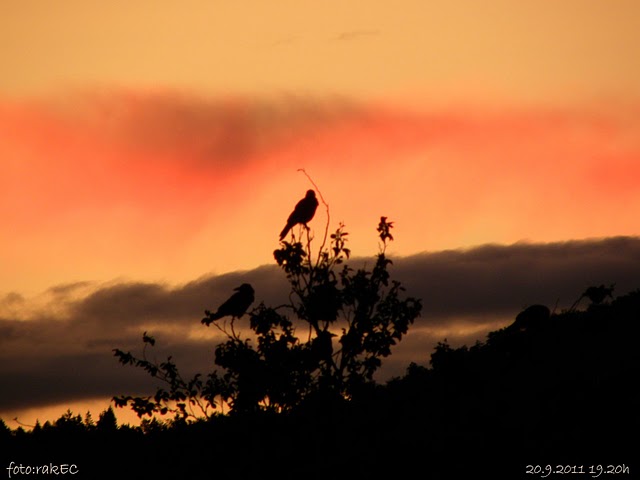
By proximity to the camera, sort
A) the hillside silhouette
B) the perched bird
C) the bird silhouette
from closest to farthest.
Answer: the hillside silhouette, the perched bird, the bird silhouette

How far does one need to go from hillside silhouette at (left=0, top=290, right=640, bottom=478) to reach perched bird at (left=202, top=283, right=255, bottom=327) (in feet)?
7.58

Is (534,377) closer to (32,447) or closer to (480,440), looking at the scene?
(480,440)

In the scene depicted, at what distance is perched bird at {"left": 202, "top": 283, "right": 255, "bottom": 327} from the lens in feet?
74.0

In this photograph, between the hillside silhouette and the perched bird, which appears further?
the perched bird

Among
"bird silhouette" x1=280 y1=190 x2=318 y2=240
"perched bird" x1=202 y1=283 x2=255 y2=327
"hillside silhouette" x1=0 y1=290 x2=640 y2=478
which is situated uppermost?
"bird silhouette" x1=280 y1=190 x2=318 y2=240

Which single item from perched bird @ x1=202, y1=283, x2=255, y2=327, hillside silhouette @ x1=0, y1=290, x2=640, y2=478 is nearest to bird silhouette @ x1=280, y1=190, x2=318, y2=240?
perched bird @ x1=202, y1=283, x2=255, y2=327

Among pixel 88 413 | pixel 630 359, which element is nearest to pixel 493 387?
pixel 630 359

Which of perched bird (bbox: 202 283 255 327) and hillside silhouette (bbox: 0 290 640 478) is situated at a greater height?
perched bird (bbox: 202 283 255 327)

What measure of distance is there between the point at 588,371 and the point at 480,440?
4924 mm

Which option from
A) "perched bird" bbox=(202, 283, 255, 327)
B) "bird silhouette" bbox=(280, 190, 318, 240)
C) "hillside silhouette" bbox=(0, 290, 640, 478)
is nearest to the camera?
"hillside silhouette" bbox=(0, 290, 640, 478)

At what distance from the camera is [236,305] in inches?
965

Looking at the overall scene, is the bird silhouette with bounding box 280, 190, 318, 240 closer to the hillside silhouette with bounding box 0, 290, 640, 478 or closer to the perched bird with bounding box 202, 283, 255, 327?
the perched bird with bounding box 202, 283, 255, 327

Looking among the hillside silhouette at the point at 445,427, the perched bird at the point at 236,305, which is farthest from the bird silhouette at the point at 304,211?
the hillside silhouette at the point at 445,427

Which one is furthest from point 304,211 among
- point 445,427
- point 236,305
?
point 445,427
